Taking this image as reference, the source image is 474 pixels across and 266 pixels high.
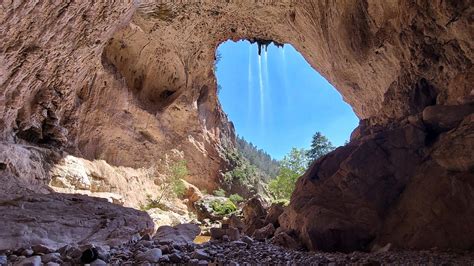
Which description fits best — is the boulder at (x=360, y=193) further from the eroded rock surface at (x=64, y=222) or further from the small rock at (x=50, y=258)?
the small rock at (x=50, y=258)

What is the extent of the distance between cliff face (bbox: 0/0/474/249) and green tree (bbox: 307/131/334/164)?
16.3m

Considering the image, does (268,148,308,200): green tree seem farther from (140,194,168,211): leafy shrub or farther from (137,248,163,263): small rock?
(137,248,163,263): small rock

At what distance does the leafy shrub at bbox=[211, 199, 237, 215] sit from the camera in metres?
21.8

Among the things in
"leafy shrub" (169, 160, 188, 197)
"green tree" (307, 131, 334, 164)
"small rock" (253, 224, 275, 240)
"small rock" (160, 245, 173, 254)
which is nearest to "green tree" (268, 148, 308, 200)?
"green tree" (307, 131, 334, 164)

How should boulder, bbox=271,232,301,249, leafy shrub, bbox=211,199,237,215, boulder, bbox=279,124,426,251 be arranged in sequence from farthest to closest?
leafy shrub, bbox=211,199,237,215 → boulder, bbox=271,232,301,249 → boulder, bbox=279,124,426,251

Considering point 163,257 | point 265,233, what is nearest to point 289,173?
point 265,233

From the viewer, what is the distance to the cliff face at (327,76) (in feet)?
19.6

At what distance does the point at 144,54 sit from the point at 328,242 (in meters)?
17.0

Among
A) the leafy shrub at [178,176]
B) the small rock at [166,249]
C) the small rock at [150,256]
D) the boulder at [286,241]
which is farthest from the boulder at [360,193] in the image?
the leafy shrub at [178,176]

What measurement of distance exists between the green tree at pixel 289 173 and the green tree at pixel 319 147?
142 cm

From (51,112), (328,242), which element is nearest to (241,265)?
(328,242)

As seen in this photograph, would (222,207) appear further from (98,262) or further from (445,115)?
(98,262)

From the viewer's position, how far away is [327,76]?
1548cm

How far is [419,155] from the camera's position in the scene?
6.41 m
